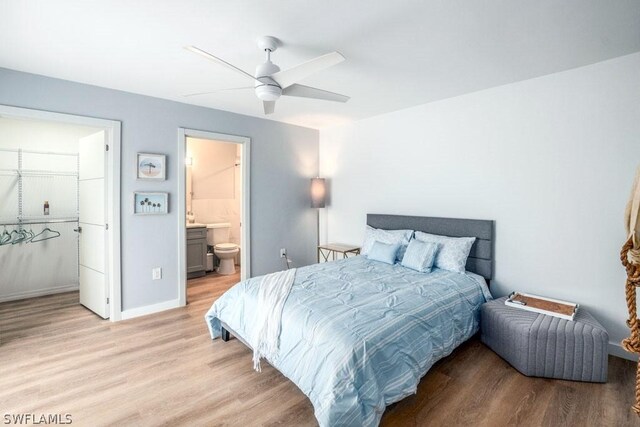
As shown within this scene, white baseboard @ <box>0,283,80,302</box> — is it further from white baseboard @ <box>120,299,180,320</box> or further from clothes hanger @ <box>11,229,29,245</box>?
white baseboard @ <box>120,299,180,320</box>

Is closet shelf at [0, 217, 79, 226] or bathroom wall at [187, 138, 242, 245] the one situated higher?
bathroom wall at [187, 138, 242, 245]

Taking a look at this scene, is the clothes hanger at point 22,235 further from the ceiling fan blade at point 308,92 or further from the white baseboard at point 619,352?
the white baseboard at point 619,352

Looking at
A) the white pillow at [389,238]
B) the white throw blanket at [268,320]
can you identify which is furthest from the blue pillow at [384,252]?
the white throw blanket at [268,320]

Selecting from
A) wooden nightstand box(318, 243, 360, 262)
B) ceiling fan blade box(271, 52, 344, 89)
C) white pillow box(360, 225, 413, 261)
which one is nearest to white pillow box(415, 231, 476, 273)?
white pillow box(360, 225, 413, 261)

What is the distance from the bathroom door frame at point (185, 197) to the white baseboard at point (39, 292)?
192 centimetres

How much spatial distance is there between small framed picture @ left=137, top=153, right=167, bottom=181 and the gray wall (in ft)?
0.22

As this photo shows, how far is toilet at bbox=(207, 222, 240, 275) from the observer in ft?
17.3

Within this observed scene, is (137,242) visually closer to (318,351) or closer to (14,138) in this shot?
(14,138)

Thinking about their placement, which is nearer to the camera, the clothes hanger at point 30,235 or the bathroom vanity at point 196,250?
the clothes hanger at point 30,235

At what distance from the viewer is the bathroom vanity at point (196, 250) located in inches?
196

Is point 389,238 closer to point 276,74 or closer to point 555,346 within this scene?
point 555,346

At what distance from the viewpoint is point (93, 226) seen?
3.60 meters

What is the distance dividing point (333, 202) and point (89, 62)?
351 centimetres

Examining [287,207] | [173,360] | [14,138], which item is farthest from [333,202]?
[14,138]
